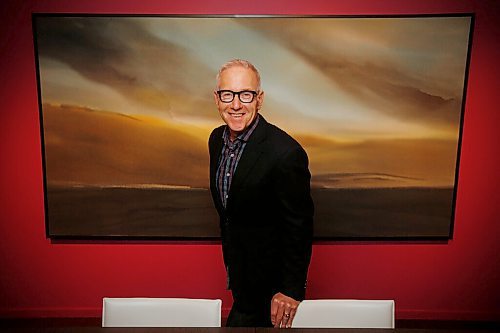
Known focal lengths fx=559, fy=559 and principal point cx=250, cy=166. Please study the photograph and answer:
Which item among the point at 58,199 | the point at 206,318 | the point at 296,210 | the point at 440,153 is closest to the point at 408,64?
the point at 440,153

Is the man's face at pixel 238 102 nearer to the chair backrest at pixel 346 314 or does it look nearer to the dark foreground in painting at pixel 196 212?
the chair backrest at pixel 346 314

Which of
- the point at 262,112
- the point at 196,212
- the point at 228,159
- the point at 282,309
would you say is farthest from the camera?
the point at 196,212

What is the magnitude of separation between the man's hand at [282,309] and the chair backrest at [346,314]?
2.5 inches

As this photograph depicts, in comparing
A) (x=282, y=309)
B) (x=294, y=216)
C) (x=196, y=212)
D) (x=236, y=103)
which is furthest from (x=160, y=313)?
(x=196, y=212)

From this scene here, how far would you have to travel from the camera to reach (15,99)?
8.61ft

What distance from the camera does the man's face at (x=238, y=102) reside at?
193cm

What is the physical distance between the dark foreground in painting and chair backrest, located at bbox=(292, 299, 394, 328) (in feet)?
3.18

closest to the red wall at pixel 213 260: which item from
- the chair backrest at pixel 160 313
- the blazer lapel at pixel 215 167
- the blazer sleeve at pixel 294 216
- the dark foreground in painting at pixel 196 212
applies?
the dark foreground in painting at pixel 196 212

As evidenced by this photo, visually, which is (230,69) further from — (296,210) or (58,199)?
(58,199)

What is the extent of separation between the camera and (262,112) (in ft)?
8.62

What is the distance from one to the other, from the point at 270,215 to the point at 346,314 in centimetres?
44

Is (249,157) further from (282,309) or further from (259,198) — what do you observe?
(282,309)

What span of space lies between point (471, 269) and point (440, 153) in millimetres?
656

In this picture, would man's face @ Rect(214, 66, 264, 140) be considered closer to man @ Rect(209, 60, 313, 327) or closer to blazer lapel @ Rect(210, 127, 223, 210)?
man @ Rect(209, 60, 313, 327)
